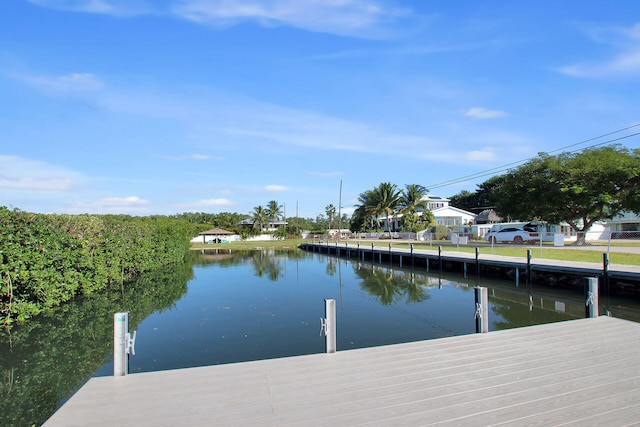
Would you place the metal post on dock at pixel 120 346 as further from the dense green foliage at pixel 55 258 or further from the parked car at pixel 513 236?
the parked car at pixel 513 236

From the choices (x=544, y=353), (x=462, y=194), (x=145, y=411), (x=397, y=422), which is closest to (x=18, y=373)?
(x=145, y=411)

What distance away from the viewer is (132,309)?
1157 cm

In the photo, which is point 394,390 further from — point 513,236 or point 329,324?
point 513,236

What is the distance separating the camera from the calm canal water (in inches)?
258

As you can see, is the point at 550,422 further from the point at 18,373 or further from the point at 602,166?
the point at 602,166

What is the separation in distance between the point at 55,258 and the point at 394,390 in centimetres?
959

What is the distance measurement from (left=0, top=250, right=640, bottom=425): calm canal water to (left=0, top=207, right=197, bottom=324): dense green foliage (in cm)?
58

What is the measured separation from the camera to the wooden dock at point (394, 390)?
345cm

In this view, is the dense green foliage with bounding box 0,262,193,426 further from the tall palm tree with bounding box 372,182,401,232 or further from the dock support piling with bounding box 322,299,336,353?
the tall palm tree with bounding box 372,182,401,232

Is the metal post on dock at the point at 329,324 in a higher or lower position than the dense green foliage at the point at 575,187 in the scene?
lower

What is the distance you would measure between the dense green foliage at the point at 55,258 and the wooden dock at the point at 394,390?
5753mm

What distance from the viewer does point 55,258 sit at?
1017 cm

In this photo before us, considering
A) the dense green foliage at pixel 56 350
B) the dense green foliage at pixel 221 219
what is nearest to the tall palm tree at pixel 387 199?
the dense green foliage at pixel 221 219

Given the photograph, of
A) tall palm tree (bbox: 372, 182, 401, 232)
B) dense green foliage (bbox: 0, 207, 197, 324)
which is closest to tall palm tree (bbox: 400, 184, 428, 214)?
tall palm tree (bbox: 372, 182, 401, 232)
